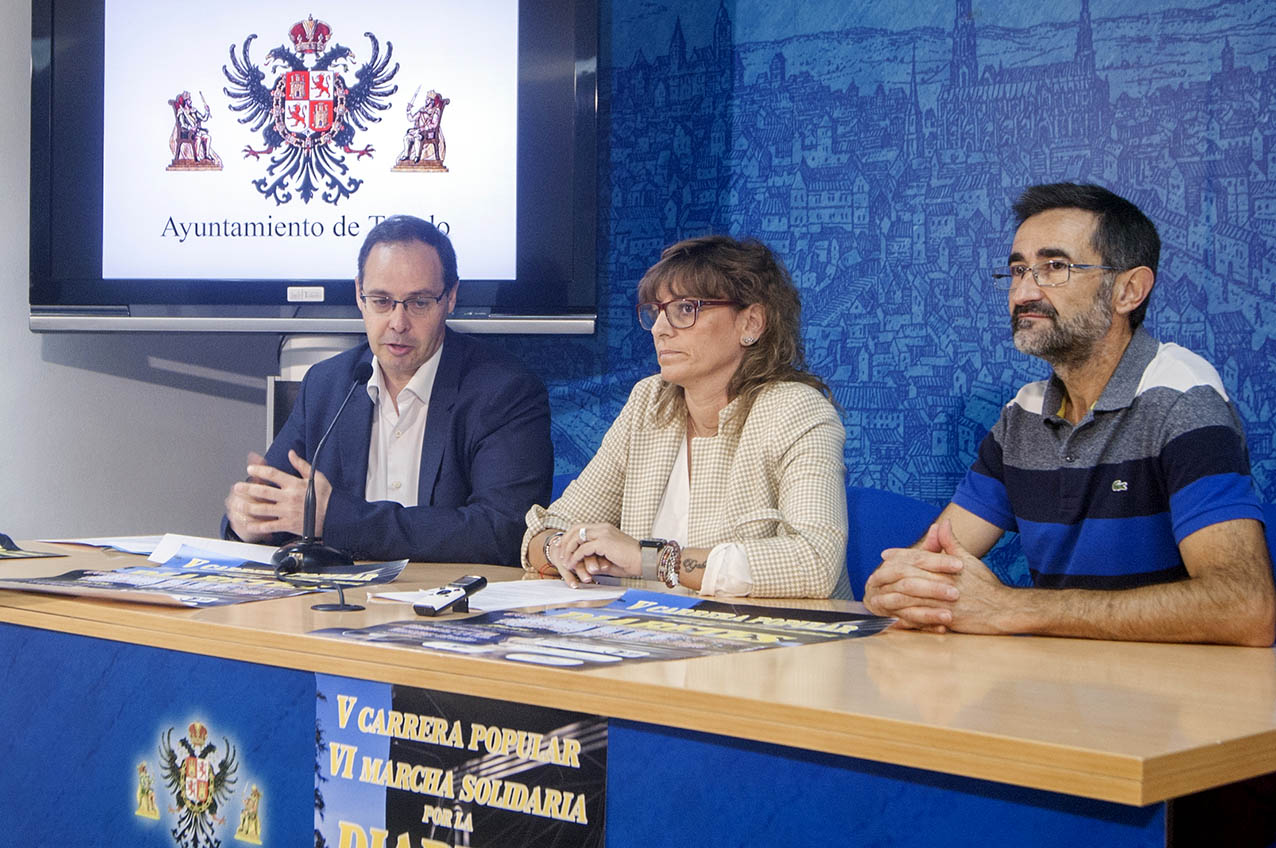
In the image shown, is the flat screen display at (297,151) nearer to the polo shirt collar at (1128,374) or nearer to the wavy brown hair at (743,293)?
the wavy brown hair at (743,293)

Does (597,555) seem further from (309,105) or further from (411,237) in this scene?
(309,105)

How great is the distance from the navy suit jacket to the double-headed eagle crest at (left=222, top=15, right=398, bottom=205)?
1.59 ft

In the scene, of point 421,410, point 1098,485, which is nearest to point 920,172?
point 1098,485

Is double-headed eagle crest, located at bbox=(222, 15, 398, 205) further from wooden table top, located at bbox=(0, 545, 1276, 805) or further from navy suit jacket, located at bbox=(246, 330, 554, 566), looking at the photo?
wooden table top, located at bbox=(0, 545, 1276, 805)

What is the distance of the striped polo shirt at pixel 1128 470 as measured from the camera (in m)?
1.70

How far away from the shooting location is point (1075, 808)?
904 mm

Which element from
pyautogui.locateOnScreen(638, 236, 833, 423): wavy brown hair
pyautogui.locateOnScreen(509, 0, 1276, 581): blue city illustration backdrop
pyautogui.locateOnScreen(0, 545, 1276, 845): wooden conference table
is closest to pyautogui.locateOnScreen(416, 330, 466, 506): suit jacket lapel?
pyautogui.locateOnScreen(638, 236, 833, 423): wavy brown hair

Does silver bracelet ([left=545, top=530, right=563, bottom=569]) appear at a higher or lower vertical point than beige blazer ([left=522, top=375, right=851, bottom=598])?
lower

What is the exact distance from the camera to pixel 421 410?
8.98 feet

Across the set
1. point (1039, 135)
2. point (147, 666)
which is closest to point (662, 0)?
point (1039, 135)

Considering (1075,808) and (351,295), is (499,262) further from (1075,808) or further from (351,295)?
(1075,808)

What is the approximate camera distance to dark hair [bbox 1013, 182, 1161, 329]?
78.0 inches

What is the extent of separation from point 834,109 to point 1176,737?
218cm

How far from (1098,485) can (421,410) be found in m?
1.45
